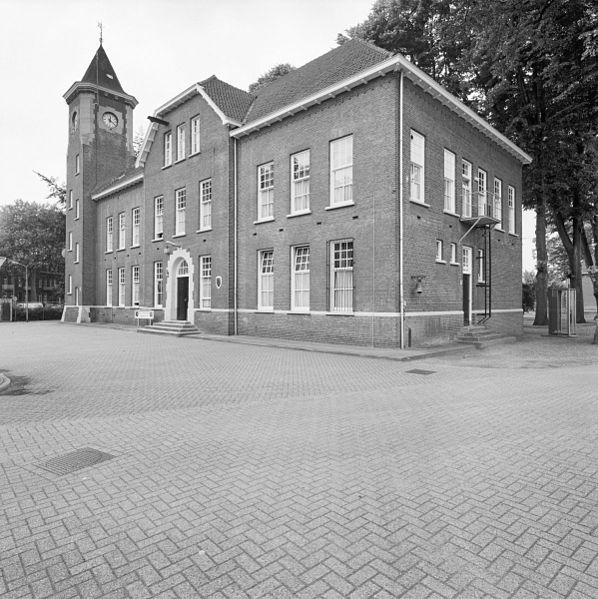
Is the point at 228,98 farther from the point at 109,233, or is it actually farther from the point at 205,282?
the point at 109,233

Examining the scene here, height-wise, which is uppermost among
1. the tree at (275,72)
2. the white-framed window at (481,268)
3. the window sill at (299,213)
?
the tree at (275,72)

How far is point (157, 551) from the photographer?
297 cm

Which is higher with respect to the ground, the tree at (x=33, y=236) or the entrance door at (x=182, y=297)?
the tree at (x=33, y=236)

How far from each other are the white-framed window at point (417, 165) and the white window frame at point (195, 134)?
38.4 feet

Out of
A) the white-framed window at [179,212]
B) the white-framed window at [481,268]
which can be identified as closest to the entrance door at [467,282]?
the white-framed window at [481,268]

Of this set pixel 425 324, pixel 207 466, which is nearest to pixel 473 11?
pixel 425 324

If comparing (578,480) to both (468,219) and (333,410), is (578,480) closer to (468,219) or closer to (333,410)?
(333,410)

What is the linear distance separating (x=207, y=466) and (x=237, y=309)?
16331 millimetres

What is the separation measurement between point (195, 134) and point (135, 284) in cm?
1108

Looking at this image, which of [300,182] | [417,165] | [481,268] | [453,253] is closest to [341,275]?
[300,182]

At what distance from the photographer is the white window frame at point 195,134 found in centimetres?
2275

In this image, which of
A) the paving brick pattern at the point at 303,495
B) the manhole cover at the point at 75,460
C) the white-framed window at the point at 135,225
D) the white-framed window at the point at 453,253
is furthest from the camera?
the white-framed window at the point at 135,225

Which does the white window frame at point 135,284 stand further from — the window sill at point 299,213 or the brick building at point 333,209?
the window sill at point 299,213

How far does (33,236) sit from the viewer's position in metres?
51.2
